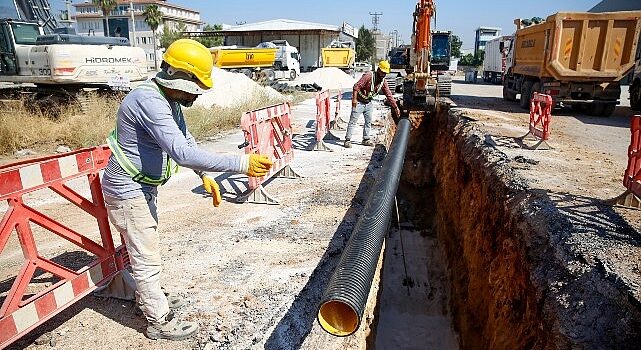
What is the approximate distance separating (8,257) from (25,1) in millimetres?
10460

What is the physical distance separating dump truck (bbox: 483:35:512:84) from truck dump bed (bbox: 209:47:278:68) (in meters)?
14.7

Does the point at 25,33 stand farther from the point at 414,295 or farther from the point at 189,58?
the point at 414,295

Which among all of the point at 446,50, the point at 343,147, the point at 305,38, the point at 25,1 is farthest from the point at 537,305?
the point at 305,38

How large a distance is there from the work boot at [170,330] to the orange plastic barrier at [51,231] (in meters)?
0.60

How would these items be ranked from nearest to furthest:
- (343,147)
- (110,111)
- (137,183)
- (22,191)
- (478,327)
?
(22,191)
(137,183)
(478,327)
(343,147)
(110,111)

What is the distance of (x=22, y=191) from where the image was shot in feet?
7.64

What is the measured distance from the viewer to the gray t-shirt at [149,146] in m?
2.29

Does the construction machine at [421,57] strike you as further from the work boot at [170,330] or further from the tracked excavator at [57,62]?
the work boot at [170,330]

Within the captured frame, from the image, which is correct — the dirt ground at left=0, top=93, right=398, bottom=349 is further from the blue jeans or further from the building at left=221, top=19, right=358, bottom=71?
the building at left=221, top=19, right=358, bottom=71

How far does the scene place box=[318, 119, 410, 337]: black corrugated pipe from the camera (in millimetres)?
2172

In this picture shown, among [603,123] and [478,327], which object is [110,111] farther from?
[603,123]

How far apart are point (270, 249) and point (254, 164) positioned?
180 cm

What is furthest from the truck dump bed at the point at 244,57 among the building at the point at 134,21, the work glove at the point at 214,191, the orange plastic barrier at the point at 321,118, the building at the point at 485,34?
the building at the point at 134,21

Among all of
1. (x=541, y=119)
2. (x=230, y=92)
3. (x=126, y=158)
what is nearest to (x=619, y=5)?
(x=541, y=119)
